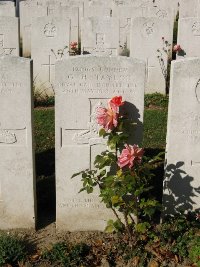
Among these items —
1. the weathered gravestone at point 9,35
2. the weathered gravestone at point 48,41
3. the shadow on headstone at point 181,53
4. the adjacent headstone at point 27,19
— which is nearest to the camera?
the weathered gravestone at point 48,41

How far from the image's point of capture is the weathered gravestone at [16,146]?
4.50 metres

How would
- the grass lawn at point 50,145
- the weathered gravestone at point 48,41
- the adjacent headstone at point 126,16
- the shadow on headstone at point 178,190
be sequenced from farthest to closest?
the adjacent headstone at point 126,16
the weathered gravestone at point 48,41
the grass lawn at point 50,145
the shadow on headstone at point 178,190

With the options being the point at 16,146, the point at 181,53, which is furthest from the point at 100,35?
the point at 16,146

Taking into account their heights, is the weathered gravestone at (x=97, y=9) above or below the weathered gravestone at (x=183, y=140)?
above

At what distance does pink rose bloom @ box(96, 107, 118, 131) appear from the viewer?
432 cm

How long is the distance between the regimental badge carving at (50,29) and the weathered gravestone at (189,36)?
8.54ft

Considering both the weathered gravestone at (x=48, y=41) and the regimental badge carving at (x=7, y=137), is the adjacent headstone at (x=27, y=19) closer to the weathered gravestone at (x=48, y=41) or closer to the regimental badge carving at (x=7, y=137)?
the weathered gravestone at (x=48, y=41)

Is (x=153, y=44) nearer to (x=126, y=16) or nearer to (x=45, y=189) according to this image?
(x=126, y=16)

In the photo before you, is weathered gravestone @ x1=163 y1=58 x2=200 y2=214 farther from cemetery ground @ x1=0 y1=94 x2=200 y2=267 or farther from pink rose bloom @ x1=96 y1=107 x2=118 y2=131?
pink rose bloom @ x1=96 y1=107 x2=118 y2=131

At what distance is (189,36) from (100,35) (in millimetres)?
1866

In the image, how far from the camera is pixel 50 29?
912 centimetres

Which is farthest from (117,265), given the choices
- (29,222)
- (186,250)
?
(29,222)

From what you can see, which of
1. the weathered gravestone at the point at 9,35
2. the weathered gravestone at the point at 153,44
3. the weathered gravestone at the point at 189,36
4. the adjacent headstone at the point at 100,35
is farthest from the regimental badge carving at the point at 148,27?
the weathered gravestone at the point at 9,35

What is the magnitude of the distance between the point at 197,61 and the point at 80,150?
4.90 feet
